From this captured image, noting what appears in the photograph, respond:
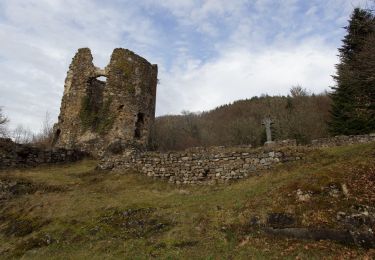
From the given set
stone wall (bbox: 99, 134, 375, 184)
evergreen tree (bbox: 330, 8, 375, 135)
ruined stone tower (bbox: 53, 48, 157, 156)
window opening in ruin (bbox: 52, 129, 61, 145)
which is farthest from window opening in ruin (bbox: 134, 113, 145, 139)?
evergreen tree (bbox: 330, 8, 375, 135)

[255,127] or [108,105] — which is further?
[255,127]

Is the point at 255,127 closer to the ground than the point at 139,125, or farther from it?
farther from it

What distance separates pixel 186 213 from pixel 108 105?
498 inches

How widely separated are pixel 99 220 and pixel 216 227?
386 centimetres

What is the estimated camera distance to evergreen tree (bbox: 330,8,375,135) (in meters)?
11.9

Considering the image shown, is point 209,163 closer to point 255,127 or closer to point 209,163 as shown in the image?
point 209,163

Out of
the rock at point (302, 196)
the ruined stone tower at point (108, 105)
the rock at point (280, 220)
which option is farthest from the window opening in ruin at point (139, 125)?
the rock at point (280, 220)

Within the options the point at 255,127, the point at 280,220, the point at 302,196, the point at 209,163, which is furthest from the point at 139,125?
the point at 255,127

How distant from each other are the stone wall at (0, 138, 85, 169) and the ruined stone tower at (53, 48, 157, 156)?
2.00m

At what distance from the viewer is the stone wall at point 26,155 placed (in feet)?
54.9

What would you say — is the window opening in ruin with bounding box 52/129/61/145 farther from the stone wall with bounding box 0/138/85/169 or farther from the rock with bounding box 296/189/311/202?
the rock with bounding box 296/189/311/202

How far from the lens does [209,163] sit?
14477mm

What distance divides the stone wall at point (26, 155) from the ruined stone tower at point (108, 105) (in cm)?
200

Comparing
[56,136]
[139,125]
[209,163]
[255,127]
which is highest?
[255,127]
